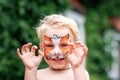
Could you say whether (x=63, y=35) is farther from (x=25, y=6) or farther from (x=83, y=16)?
(x=83, y=16)

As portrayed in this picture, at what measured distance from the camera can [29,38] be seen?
8312 millimetres

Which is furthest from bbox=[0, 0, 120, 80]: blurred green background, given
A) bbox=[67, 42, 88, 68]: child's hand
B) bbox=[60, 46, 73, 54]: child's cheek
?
bbox=[67, 42, 88, 68]: child's hand

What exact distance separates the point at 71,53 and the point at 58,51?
0.34 feet

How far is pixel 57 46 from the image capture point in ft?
17.0

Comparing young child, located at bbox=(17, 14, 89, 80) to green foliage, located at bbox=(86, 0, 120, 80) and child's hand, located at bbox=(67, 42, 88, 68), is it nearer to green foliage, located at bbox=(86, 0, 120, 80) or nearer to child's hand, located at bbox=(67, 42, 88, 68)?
child's hand, located at bbox=(67, 42, 88, 68)

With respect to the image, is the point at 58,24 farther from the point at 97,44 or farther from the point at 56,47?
the point at 97,44

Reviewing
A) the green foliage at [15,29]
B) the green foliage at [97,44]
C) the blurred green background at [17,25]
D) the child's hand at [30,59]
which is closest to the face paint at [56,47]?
the child's hand at [30,59]

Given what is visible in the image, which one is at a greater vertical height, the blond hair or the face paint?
the blond hair

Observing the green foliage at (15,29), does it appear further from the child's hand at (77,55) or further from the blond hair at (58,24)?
the child's hand at (77,55)

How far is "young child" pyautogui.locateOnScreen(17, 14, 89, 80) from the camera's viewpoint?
511 cm

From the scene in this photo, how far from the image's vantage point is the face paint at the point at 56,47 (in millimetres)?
5172

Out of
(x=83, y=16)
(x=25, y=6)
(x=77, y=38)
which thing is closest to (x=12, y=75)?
(x=25, y=6)

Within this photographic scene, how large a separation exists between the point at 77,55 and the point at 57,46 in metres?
0.22

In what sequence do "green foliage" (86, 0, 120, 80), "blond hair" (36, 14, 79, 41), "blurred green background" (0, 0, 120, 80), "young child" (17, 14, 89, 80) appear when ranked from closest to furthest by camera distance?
"young child" (17, 14, 89, 80), "blond hair" (36, 14, 79, 41), "blurred green background" (0, 0, 120, 80), "green foliage" (86, 0, 120, 80)
